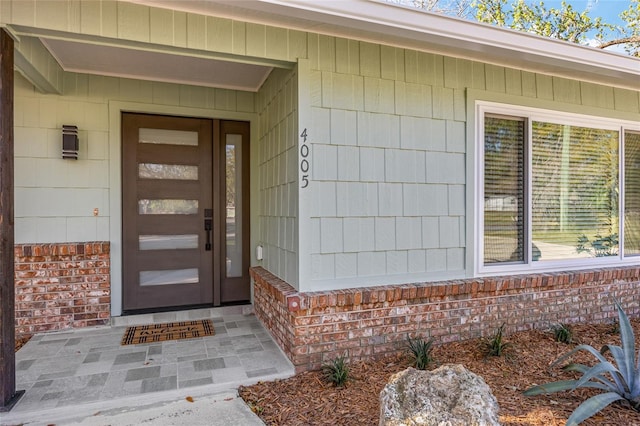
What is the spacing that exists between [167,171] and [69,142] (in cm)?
94

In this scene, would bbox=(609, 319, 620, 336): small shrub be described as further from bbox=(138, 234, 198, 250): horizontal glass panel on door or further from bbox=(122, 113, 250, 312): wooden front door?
bbox=(138, 234, 198, 250): horizontal glass panel on door

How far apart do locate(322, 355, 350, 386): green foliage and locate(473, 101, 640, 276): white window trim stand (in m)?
1.63

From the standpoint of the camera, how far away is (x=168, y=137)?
13.3ft

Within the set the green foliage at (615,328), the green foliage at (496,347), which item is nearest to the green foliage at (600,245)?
the green foliage at (615,328)

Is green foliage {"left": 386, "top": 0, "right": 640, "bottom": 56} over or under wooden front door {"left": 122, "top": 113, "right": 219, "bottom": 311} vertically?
over

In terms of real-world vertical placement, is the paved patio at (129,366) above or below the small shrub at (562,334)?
below

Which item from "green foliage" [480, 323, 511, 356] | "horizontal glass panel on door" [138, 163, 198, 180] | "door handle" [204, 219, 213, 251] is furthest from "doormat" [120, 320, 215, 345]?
"green foliage" [480, 323, 511, 356]

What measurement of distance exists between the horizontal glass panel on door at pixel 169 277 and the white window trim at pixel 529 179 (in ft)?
9.95

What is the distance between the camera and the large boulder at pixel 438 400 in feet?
5.65

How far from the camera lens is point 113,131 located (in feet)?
12.5

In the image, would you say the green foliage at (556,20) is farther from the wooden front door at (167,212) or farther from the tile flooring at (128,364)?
the tile flooring at (128,364)

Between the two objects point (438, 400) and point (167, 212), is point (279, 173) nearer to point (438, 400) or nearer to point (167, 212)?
point (167, 212)

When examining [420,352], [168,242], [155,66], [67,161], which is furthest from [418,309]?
[67,161]

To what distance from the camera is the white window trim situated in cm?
349
